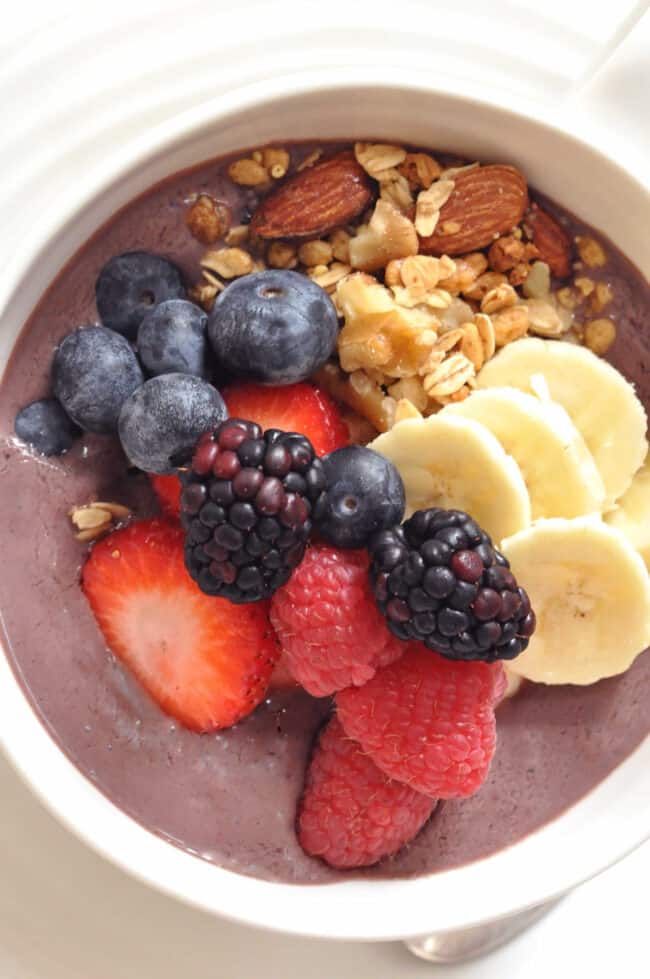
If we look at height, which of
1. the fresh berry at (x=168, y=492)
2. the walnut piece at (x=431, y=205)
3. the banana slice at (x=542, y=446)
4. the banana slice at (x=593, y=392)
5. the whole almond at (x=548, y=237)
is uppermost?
the whole almond at (x=548, y=237)

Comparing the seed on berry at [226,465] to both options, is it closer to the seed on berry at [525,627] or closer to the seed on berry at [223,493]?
the seed on berry at [223,493]

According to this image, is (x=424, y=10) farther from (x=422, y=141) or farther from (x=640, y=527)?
(x=640, y=527)

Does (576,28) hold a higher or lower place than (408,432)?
higher

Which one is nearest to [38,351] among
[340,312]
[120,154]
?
[120,154]

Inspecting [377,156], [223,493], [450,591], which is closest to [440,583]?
[450,591]

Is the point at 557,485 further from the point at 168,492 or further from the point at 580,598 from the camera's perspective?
the point at 168,492

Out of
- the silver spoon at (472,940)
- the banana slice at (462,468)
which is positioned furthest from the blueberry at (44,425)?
the silver spoon at (472,940)

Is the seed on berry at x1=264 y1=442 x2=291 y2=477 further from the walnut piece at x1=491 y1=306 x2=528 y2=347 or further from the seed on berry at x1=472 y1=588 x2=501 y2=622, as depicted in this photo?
the walnut piece at x1=491 y1=306 x2=528 y2=347
